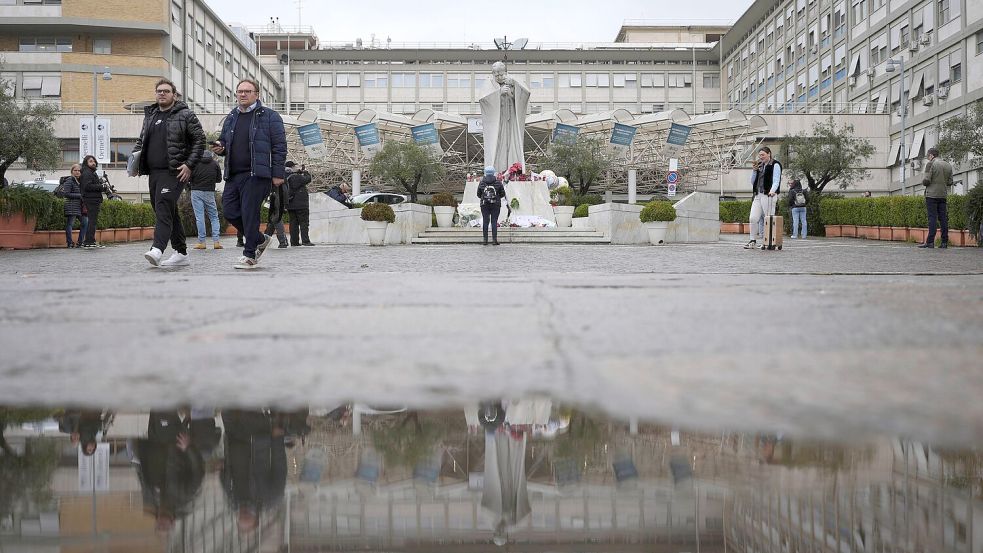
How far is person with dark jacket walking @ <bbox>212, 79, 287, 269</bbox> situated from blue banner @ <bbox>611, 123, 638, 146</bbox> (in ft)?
122

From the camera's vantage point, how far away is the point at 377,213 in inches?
838

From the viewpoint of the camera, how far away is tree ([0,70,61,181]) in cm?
3056

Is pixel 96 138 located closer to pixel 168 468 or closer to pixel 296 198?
pixel 296 198

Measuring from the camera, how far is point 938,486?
4.91ft

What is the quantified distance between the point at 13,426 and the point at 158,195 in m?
7.78

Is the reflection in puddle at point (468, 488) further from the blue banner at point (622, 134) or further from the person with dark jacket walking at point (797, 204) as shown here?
the blue banner at point (622, 134)

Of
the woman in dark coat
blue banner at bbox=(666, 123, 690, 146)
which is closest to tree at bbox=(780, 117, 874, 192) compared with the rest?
blue banner at bbox=(666, 123, 690, 146)

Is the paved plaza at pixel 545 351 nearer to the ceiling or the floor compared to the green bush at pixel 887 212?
nearer to the floor

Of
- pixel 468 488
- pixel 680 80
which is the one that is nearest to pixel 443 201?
pixel 468 488

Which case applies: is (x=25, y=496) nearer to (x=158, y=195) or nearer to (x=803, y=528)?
(x=803, y=528)

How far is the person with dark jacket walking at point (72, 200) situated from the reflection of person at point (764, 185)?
12.4 m

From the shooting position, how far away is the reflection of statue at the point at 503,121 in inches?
1121

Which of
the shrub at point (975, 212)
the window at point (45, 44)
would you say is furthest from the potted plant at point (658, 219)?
the window at point (45, 44)

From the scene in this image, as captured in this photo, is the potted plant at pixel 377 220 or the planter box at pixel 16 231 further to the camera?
the potted plant at pixel 377 220
